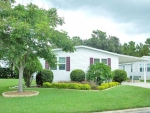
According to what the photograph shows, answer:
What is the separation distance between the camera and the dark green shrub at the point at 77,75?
63.6 feet

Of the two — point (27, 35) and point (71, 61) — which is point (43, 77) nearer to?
point (71, 61)

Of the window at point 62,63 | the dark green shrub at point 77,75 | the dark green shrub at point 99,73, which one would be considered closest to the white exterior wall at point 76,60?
the window at point 62,63

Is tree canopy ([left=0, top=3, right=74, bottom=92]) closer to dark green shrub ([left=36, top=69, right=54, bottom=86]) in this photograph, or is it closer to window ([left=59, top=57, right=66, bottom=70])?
dark green shrub ([left=36, top=69, right=54, bottom=86])

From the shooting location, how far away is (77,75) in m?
19.4

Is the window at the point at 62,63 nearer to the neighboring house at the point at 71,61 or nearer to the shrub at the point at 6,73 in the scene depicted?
the neighboring house at the point at 71,61

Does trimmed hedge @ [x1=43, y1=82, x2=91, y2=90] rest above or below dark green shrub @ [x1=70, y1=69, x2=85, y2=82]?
below

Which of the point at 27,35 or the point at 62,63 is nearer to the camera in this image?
the point at 27,35

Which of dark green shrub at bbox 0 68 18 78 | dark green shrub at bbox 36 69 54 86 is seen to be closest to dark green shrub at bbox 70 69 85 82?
dark green shrub at bbox 36 69 54 86

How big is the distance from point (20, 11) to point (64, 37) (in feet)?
10.4

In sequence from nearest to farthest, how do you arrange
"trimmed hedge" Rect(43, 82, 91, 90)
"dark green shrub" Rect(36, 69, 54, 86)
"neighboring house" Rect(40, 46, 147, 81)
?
"trimmed hedge" Rect(43, 82, 91, 90) → "dark green shrub" Rect(36, 69, 54, 86) → "neighboring house" Rect(40, 46, 147, 81)

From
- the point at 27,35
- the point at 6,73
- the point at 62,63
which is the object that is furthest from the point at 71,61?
the point at 6,73

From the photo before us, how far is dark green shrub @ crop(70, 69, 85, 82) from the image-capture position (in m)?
19.4

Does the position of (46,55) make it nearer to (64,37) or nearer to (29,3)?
(64,37)

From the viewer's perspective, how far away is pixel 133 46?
158 ft
